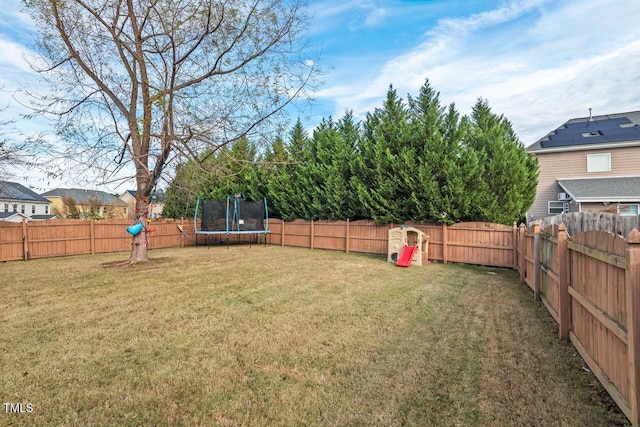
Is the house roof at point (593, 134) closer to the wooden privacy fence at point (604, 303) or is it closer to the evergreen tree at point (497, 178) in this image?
the evergreen tree at point (497, 178)

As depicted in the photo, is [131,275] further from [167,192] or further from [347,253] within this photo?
[347,253]

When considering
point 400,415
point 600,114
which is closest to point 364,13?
point 400,415

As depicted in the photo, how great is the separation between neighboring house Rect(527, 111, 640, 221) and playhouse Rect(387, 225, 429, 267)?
7.35 metres

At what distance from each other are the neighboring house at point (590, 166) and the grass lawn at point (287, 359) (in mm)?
9567

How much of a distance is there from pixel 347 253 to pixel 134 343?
909 cm

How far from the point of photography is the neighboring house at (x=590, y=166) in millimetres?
12109

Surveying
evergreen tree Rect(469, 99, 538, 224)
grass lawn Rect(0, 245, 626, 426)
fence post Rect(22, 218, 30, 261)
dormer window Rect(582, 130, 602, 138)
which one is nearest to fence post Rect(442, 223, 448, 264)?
evergreen tree Rect(469, 99, 538, 224)

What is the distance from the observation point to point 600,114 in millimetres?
15992

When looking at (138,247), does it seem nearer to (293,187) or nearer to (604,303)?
(293,187)

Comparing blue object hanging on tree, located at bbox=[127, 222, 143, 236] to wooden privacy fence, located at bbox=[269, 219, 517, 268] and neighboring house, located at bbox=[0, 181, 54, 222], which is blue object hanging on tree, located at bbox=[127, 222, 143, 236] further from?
neighboring house, located at bbox=[0, 181, 54, 222]

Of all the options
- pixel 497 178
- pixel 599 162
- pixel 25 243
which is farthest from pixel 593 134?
pixel 25 243

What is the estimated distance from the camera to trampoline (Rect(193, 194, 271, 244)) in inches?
543

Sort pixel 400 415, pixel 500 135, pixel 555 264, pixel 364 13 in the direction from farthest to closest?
pixel 500 135
pixel 364 13
pixel 555 264
pixel 400 415

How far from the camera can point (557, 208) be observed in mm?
14125
